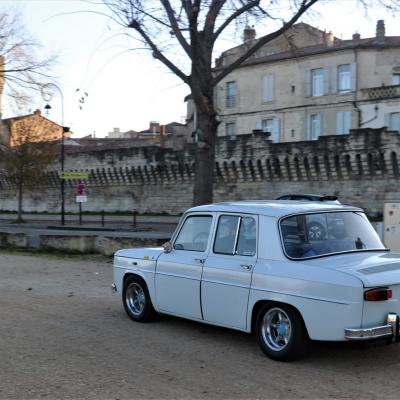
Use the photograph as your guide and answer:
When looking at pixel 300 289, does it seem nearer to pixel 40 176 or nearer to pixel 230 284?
pixel 230 284

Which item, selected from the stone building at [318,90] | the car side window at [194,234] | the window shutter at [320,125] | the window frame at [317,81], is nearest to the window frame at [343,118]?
the stone building at [318,90]

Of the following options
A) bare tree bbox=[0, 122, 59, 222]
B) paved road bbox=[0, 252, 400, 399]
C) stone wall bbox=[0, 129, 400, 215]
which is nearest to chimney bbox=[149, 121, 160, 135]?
stone wall bbox=[0, 129, 400, 215]

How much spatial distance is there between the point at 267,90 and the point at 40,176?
2081 cm

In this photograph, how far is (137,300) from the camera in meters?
7.93

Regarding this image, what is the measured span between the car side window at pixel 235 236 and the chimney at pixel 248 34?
1150 centimetres

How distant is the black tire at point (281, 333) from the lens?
563 centimetres

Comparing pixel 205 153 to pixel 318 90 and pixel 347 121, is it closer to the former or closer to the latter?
pixel 347 121

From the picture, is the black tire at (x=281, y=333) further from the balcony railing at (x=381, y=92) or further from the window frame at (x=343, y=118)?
the window frame at (x=343, y=118)

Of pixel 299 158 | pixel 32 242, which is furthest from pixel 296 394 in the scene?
pixel 299 158

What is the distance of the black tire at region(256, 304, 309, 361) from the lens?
5633 mm

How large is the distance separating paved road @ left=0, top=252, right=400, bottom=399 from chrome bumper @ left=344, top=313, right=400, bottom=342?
0.36 metres

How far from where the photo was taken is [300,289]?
18.3 ft

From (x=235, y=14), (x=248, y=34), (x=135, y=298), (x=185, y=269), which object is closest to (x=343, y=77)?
(x=248, y=34)

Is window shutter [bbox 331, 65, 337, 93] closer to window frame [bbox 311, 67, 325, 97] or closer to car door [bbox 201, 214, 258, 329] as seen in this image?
window frame [bbox 311, 67, 325, 97]
